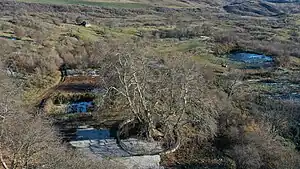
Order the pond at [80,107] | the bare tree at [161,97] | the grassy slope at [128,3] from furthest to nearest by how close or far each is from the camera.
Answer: the grassy slope at [128,3]
the pond at [80,107]
the bare tree at [161,97]

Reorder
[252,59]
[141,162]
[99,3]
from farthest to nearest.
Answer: [99,3] → [252,59] → [141,162]

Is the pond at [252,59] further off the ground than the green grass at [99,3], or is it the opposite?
the green grass at [99,3]

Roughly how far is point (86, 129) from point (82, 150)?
372 cm

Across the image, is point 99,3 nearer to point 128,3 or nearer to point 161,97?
point 128,3

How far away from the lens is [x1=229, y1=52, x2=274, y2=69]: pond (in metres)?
65.8

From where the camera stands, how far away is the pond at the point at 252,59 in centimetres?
6575

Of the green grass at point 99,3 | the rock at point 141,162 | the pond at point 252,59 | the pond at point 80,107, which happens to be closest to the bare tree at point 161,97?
the rock at point 141,162

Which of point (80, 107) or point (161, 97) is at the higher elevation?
point (161, 97)

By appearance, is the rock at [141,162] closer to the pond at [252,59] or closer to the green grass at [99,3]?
the pond at [252,59]

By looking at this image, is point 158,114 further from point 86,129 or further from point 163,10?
point 163,10

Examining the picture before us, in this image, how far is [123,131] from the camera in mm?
28266

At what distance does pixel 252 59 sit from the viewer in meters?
71.9

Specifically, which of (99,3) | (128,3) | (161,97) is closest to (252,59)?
(161,97)

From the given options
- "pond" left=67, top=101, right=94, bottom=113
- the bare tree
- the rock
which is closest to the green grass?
"pond" left=67, top=101, right=94, bottom=113
